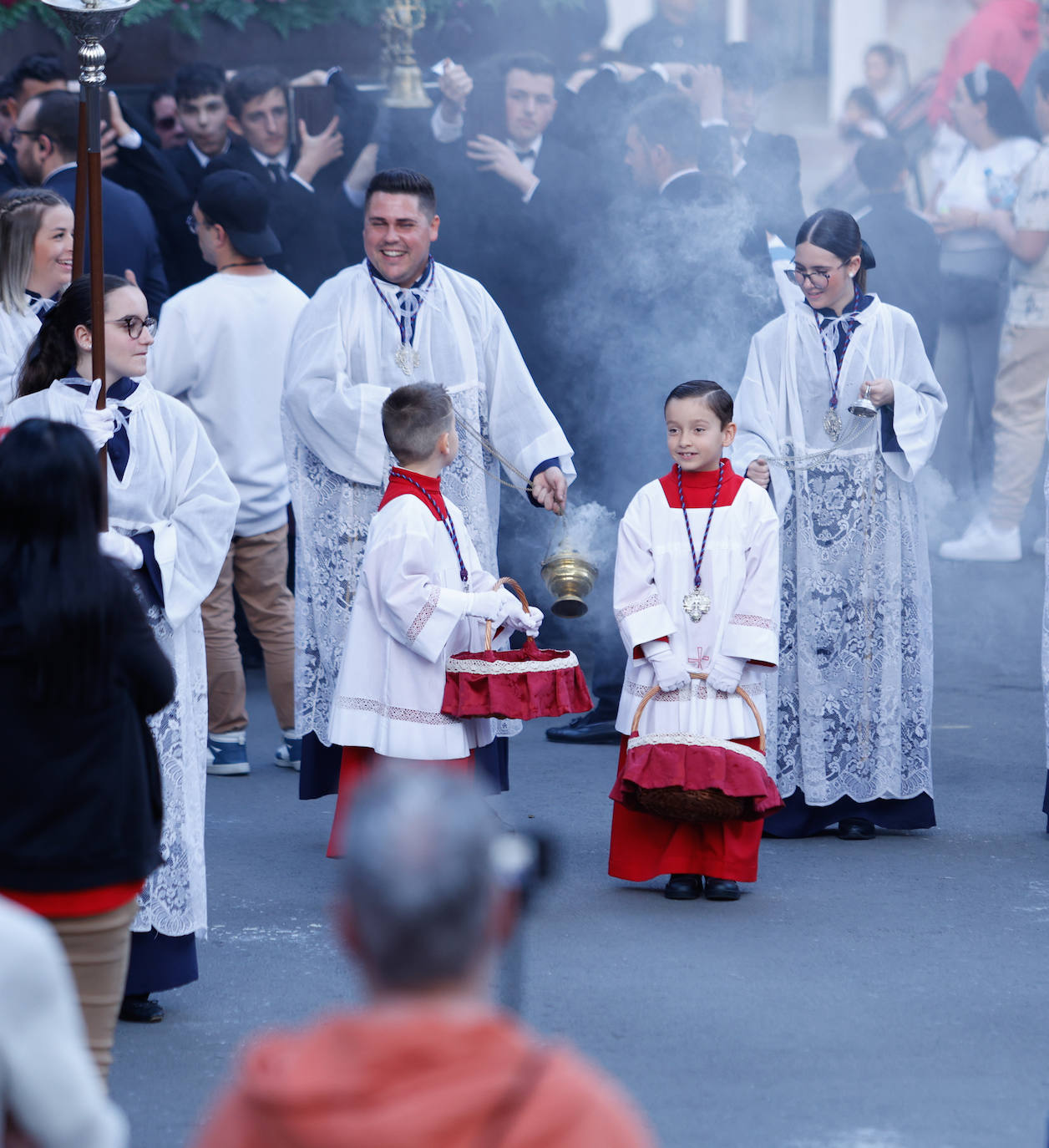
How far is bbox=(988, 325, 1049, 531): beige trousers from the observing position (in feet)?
32.8

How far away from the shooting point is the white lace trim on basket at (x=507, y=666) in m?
4.73

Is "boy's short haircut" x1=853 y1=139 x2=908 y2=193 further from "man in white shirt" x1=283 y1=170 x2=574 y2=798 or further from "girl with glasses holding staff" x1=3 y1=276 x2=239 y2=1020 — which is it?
"girl with glasses holding staff" x1=3 y1=276 x2=239 y2=1020

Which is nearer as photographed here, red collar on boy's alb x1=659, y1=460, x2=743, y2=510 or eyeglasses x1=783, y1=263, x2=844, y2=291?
red collar on boy's alb x1=659, y1=460, x2=743, y2=510

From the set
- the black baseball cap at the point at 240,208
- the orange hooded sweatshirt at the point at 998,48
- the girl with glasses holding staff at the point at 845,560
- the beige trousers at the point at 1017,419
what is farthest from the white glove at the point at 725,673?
the orange hooded sweatshirt at the point at 998,48

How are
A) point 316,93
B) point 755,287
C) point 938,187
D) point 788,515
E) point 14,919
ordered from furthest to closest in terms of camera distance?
point 938,187, point 316,93, point 755,287, point 788,515, point 14,919

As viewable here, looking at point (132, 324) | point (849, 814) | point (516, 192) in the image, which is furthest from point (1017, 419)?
point (132, 324)

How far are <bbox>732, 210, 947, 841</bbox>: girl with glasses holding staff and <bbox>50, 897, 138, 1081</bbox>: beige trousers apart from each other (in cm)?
315

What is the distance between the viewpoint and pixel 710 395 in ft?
16.2

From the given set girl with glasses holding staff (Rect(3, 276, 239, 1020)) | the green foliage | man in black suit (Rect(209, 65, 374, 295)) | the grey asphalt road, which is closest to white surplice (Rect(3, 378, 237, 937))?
girl with glasses holding staff (Rect(3, 276, 239, 1020))

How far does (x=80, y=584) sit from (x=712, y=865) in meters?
2.64

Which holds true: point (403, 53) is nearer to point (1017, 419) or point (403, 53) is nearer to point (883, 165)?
point (883, 165)

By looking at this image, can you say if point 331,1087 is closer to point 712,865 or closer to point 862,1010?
point 862,1010

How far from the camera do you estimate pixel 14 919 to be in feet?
5.82

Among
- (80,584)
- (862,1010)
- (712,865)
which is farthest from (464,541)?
(80,584)
